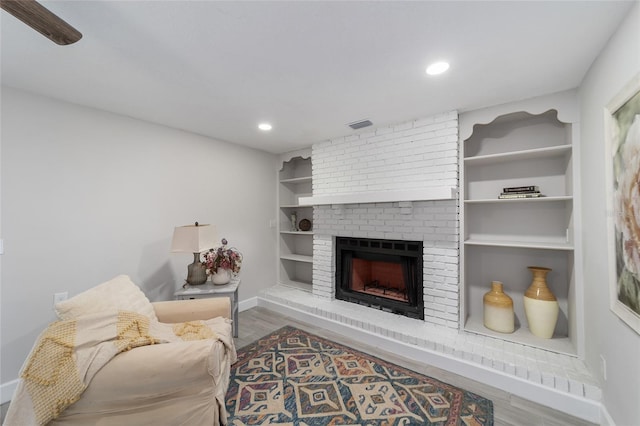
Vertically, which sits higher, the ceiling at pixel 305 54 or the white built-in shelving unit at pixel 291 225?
the ceiling at pixel 305 54

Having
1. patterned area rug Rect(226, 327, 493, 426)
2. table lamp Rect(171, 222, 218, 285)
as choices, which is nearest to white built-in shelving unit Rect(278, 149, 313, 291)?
table lamp Rect(171, 222, 218, 285)

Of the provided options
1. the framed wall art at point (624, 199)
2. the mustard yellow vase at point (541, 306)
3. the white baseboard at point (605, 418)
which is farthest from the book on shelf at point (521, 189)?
the white baseboard at point (605, 418)

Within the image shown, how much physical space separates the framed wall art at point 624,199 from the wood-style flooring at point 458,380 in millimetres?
877

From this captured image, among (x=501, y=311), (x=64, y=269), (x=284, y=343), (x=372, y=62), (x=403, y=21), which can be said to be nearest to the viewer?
(x=403, y=21)

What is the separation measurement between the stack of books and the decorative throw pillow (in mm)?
3185

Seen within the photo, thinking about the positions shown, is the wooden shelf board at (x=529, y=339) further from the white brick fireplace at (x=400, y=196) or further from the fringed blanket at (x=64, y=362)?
the fringed blanket at (x=64, y=362)

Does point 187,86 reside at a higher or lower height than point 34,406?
higher

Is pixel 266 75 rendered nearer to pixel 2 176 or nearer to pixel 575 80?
pixel 2 176

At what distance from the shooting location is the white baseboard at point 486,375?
1701 millimetres

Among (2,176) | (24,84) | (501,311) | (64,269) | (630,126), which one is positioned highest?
(24,84)

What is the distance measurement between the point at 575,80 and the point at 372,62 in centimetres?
160

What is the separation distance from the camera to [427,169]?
268cm

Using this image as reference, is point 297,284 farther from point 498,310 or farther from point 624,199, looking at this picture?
point 624,199

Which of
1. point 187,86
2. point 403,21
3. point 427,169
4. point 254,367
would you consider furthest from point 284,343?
point 403,21
